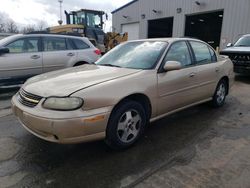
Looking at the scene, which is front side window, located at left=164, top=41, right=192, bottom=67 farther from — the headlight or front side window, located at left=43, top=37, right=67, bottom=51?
front side window, located at left=43, top=37, right=67, bottom=51

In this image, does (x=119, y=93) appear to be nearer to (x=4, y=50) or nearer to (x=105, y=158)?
(x=105, y=158)

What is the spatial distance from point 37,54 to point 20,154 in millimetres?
4128

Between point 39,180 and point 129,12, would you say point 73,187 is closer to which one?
point 39,180

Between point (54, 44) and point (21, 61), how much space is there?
1143 millimetres

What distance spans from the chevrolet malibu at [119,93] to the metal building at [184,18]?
1338 centimetres

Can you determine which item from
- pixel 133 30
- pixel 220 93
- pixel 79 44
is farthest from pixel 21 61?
pixel 133 30

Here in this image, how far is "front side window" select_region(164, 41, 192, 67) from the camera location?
12.9 ft

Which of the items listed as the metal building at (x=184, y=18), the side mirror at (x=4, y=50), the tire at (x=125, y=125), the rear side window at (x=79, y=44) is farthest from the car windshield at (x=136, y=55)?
the metal building at (x=184, y=18)

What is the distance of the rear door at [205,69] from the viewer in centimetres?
446

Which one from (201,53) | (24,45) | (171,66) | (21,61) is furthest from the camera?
(24,45)

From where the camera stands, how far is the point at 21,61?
21.0ft

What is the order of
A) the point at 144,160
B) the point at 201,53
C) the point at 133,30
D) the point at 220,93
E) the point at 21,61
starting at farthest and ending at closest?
the point at 133,30 → the point at 21,61 → the point at 220,93 → the point at 201,53 → the point at 144,160

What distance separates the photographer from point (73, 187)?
2.50 m

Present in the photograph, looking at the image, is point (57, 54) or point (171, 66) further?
point (57, 54)
